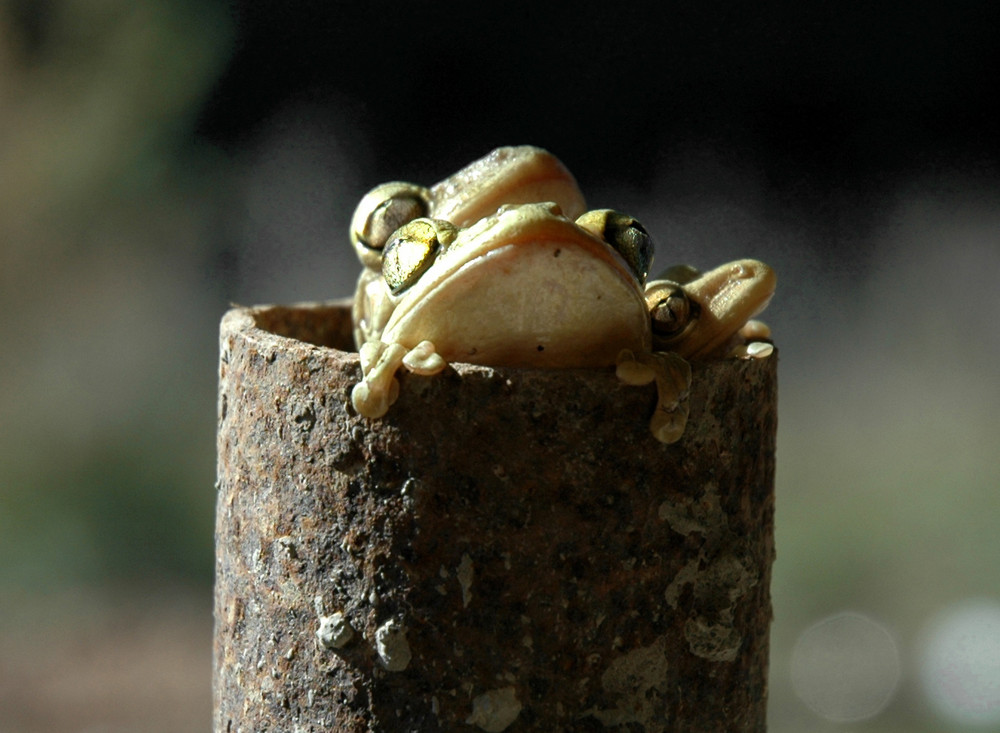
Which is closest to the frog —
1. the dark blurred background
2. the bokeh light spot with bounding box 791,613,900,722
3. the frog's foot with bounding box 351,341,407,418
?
the frog's foot with bounding box 351,341,407,418

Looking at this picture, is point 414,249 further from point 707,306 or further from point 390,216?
point 707,306

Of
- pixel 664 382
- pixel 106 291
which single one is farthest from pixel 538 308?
pixel 106 291

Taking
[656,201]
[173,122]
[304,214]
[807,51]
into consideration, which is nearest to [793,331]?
[656,201]

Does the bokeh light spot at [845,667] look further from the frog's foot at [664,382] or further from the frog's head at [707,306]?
the frog's foot at [664,382]

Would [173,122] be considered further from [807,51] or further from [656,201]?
[807,51]

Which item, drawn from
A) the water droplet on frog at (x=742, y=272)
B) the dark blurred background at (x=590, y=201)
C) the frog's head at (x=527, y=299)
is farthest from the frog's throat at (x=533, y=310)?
the dark blurred background at (x=590, y=201)

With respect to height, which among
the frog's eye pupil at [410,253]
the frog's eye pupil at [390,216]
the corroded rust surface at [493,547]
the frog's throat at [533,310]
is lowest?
the corroded rust surface at [493,547]
